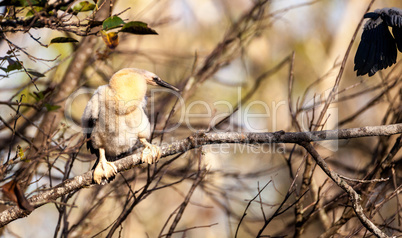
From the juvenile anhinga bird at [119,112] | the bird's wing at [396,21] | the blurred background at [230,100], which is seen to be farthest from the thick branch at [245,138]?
the blurred background at [230,100]

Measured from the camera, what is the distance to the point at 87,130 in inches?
147

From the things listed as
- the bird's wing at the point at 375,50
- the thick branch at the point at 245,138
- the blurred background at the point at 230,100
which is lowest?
the thick branch at the point at 245,138

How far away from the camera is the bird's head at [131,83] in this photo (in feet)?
11.7

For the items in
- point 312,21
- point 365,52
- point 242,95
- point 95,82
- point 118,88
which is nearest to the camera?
point 118,88

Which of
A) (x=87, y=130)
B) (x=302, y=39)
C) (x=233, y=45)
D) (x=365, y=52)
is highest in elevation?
(x=302, y=39)

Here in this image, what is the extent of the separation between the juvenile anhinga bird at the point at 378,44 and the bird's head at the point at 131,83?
1.76 meters

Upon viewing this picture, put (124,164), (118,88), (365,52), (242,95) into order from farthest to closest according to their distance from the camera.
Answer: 1. (242,95)
2. (365,52)
3. (118,88)
4. (124,164)

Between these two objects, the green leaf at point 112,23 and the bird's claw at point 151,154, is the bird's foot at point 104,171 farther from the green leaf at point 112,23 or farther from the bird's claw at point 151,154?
the green leaf at point 112,23

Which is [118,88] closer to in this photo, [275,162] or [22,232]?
[22,232]

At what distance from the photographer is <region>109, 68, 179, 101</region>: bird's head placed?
3.55 metres

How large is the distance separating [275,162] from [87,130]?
5.67 m

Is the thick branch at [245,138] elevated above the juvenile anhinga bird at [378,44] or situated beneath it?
situated beneath

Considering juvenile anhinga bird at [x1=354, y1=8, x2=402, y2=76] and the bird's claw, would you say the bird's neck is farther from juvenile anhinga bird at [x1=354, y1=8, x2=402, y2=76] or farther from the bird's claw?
juvenile anhinga bird at [x1=354, y1=8, x2=402, y2=76]

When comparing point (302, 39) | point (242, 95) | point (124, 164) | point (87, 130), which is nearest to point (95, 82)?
point (242, 95)
